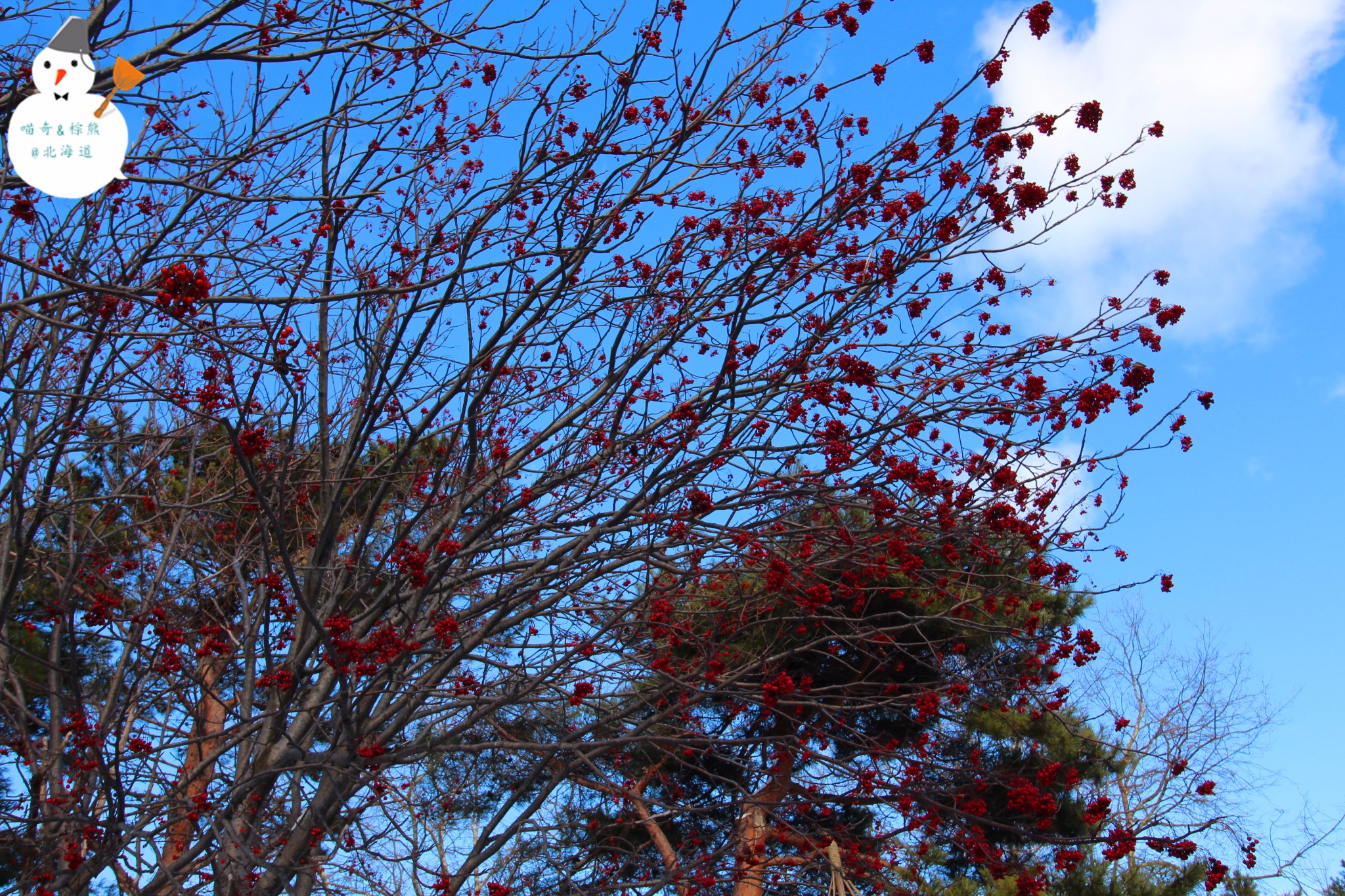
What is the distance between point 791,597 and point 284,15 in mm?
3622

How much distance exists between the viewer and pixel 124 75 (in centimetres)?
379

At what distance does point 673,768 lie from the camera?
1053cm

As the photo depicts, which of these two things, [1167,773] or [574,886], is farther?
[1167,773]

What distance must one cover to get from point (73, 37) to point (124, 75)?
0.21 m

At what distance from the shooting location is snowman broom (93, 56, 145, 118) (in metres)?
3.76

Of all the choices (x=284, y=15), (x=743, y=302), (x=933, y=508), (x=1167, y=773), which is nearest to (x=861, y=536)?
(x=933, y=508)

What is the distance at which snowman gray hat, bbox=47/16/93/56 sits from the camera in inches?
146

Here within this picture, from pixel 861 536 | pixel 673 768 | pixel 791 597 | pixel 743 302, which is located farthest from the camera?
pixel 673 768

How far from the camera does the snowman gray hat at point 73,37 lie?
12.2 feet

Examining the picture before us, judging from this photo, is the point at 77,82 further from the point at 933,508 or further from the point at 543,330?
the point at 933,508

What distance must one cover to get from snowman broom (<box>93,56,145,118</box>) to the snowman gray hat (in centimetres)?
12

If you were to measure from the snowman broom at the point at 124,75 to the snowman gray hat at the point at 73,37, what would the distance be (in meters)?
0.12

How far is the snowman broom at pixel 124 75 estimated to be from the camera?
376 cm

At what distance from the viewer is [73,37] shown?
3.73m
